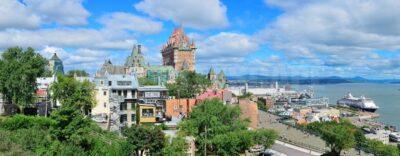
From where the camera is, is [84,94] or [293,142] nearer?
[84,94]

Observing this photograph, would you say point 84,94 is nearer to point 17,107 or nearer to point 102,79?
point 17,107

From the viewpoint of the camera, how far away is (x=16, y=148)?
27.9 m

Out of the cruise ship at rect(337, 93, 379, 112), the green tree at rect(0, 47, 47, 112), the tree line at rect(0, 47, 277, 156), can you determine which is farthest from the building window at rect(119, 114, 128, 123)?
the cruise ship at rect(337, 93, 379, 112)

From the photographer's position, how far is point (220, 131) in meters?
41.3

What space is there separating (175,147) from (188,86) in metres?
44.7

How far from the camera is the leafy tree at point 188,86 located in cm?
7841

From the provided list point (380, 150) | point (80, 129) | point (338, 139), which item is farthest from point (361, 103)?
point (80, 129)

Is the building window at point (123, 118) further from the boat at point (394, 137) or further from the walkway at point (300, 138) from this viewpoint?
the boat at point (394, 137)

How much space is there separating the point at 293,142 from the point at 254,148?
8.69 metres

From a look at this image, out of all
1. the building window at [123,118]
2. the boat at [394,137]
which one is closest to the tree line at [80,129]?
the building window at [123,118]

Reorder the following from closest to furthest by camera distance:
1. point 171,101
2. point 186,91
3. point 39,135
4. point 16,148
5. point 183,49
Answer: point 16,148 < point 39,135 < point 171,101 < point 186,91 < point 183,49

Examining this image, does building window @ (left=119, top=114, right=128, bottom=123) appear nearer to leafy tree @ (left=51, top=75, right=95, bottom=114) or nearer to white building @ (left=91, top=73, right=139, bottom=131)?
white building @ (left=91, top=73, right=139, bottom=131)

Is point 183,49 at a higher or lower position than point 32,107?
higher

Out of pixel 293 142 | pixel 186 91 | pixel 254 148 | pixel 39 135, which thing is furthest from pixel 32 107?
pixel 186 91
